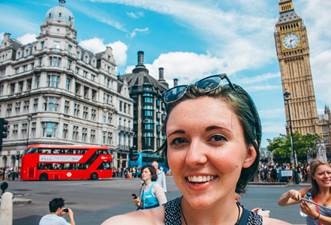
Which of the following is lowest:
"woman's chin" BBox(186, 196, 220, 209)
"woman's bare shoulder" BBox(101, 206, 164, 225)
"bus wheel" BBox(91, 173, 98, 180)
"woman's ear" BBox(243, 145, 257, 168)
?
"bus wheel" BBox(91, 173, 98, 180)

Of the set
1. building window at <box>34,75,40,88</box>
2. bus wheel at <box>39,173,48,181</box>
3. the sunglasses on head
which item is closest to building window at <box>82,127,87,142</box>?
building window at <box>34,75,40,88</box>

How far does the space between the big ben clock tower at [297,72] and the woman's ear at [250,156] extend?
83.3 metres

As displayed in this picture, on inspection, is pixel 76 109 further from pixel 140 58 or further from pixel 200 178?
pixel 200 178

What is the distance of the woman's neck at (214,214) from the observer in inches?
45.4

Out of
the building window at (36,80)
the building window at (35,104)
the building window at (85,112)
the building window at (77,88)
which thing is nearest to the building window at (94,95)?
the building window at (85,112)

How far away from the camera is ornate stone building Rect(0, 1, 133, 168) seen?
38188mm

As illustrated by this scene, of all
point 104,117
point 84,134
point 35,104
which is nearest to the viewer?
point 35,104

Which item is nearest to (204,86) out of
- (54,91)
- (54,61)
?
(54,91)

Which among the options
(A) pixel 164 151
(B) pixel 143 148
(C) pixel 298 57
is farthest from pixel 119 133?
(C) pixel 298 57

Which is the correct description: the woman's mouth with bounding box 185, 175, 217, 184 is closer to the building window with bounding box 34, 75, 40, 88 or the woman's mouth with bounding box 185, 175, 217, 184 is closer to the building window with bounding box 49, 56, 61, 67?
the building window with bounding box 49, 56, 61, 67

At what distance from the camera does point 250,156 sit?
4.41 feet

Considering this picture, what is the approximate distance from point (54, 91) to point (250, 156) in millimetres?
40365

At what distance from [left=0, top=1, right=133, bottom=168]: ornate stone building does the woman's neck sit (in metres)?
38.9

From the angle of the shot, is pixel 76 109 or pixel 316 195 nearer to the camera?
pixel 316 195
